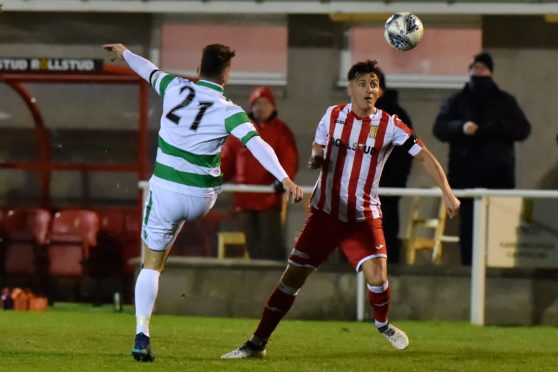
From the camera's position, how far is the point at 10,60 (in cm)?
1523

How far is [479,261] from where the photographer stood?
13328mm

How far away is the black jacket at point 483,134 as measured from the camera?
13609mm

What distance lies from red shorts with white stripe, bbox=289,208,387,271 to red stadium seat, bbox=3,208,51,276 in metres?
6.16

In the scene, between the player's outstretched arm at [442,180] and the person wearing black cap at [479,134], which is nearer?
the player's outstretched arm at [442,180]

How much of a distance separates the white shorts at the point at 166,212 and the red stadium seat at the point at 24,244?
6433 millimetres

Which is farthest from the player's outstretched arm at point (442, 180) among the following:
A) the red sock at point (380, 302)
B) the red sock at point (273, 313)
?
the red sock at point (273, 313)

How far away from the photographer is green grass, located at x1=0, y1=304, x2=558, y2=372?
9.25 meters

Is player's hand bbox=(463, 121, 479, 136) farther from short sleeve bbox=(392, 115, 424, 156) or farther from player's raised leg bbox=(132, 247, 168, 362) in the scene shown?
player's raised leg bbox=(132, 247, 168, 362)

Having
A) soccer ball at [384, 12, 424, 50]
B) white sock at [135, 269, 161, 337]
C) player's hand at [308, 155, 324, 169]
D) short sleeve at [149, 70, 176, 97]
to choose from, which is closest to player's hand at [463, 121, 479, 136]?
soccer ball at [384, 12, 424, 50]

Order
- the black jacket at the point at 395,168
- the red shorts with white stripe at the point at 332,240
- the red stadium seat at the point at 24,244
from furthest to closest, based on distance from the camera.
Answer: the red stadium seat at the point at 24,244, the black jacket at the point at 395,168, the red shorts with white stripe at the point at 332,240

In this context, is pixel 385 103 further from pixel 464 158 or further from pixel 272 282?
pixel 272 282

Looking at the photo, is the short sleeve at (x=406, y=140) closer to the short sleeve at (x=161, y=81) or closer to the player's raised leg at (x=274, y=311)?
the player's raised leg at (x=274, y=311)

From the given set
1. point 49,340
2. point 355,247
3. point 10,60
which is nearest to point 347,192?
point 355,247

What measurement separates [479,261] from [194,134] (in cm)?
483
